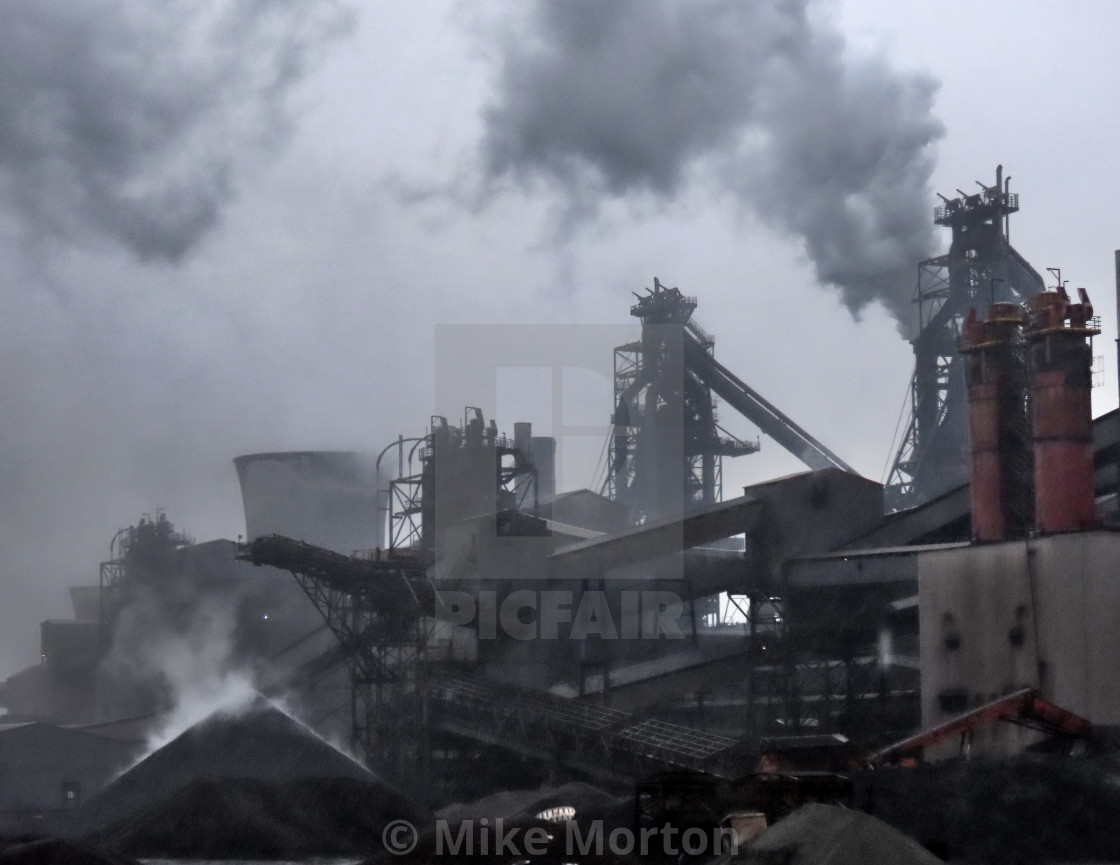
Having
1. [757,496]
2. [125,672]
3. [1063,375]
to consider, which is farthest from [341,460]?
[1063,375]

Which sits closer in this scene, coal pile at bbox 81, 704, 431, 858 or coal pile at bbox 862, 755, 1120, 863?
coal pile at bbox 862, 755, 1120, 863

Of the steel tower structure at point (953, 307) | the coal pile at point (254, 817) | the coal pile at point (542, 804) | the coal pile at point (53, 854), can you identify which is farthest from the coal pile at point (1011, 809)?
the steel tower structure at point (953, 307)

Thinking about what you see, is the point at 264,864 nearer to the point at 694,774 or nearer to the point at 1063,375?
the point at 694,774

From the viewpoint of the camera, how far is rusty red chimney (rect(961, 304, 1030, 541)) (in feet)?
94.7

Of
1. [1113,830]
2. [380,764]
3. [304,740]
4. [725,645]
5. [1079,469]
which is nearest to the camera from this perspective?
[1113,830]

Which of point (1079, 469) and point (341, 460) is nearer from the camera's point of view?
point (1079, 469)

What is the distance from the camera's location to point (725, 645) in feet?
113

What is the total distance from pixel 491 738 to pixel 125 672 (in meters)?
30.4

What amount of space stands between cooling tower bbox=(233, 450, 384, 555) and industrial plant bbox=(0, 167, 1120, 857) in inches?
226

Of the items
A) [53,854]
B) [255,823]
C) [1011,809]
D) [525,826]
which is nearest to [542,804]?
[525,826]

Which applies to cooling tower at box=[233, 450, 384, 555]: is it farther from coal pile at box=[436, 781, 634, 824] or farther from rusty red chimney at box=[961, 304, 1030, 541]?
coal pile at box=[436, 781, 634, 824]

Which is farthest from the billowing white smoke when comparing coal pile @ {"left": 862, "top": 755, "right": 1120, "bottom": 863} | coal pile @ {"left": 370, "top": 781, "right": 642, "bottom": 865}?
coal pile @ {"left": 862, "top": 755, "right": 1120, "bottom": 863}

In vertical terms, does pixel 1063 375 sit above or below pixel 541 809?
above

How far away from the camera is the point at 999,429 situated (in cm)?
2922
